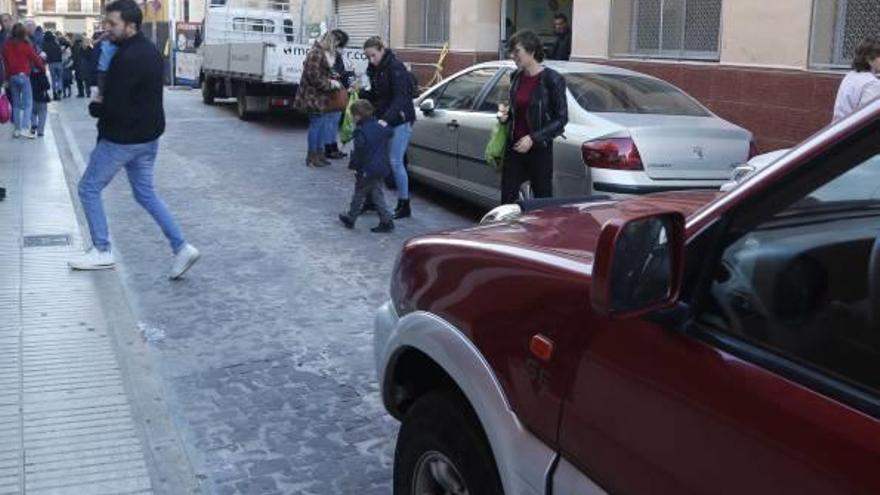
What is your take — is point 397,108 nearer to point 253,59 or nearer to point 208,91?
point 253,59

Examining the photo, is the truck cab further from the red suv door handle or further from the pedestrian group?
the red suv door handle

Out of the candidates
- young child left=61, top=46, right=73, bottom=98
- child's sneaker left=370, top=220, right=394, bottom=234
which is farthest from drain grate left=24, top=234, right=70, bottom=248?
young child left=61, top=46, right=73, bottom=98

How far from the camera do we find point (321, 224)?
8.89m

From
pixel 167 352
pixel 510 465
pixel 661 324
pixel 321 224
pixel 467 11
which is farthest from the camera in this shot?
pixel 467 11

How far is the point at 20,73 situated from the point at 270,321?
9.89 meters

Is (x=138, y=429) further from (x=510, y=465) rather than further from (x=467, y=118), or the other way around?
(x=467, y=118)

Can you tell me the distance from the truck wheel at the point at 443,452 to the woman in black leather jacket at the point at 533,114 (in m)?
4.37

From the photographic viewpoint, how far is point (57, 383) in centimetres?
484

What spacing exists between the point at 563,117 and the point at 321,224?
2.75 metres

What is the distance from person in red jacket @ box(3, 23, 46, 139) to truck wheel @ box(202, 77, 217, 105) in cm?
754

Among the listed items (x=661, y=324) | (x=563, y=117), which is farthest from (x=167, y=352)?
(x=661, y=324)

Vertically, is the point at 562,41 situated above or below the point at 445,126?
above

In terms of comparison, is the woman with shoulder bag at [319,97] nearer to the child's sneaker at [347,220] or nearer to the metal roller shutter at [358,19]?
the child's sneaker at [347,220]

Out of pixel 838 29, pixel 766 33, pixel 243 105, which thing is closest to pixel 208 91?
pixel 243 105
